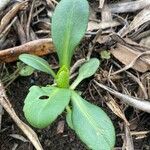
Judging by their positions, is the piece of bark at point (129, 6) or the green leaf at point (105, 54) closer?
the green leaf at point (105, 54)

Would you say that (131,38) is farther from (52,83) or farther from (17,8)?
(17,8)

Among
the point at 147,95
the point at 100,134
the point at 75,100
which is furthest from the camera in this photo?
the point at 147,95

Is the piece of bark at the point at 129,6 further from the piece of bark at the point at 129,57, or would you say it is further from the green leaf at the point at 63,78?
the green leaf at the point at 63,78

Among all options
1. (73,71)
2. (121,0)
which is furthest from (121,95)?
(121,0)

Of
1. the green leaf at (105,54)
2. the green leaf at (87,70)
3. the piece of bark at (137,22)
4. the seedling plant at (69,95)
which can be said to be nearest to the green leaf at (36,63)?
the seedling plant at (69,95)

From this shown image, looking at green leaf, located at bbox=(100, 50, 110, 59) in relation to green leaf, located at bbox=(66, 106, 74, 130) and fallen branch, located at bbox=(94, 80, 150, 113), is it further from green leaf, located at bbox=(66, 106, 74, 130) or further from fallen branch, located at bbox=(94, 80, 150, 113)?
green leaf, located at bbox=(66, 106, 74, 130)

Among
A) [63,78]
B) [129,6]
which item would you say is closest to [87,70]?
[63,78]

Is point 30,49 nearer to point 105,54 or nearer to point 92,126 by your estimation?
point 105,54

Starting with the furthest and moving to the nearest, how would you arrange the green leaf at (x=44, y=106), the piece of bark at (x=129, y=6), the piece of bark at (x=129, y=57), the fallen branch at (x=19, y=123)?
the piece of bark at (x=129, y=6), the piece of bark at (x=129, y=57), the fallen branch at (x=19, y=123), the green leaf at (x=44, y=106)
